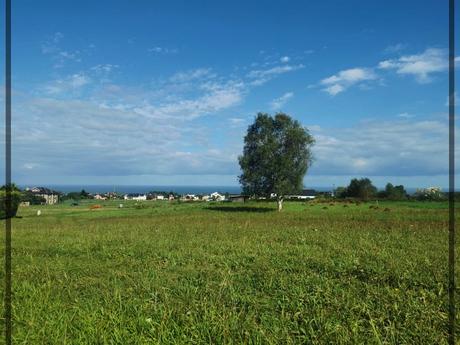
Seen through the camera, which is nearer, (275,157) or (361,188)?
(275,157)

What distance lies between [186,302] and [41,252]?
9.37 metres

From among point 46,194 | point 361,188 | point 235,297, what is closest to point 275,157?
point 361,188

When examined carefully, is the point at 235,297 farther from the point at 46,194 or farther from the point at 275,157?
the point at 46,194

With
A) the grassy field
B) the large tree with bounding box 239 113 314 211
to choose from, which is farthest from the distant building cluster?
the grassy field

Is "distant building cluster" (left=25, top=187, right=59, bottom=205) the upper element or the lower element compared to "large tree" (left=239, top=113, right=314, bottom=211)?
lower

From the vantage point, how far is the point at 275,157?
58.4 meters

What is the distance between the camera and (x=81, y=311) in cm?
778

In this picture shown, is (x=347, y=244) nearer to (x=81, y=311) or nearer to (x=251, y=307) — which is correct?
(x=251, y=307)

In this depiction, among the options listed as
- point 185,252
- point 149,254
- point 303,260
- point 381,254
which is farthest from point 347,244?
point 149,254

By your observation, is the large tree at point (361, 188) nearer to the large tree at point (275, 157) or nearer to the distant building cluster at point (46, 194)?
the large tree at point (275, 157)

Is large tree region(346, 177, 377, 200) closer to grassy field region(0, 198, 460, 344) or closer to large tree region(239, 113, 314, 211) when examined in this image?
large tree region(239, 113, 314, 211)

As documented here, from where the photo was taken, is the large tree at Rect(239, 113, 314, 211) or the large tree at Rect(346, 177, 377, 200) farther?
the large tree at Rect(346, 177, 377, 200)

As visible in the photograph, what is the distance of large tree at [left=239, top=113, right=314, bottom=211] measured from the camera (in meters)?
57.9

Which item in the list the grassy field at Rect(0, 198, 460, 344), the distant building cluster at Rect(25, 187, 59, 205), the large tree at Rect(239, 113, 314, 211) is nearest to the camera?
the grassy field at Rect(0, 198, 460, 344)
